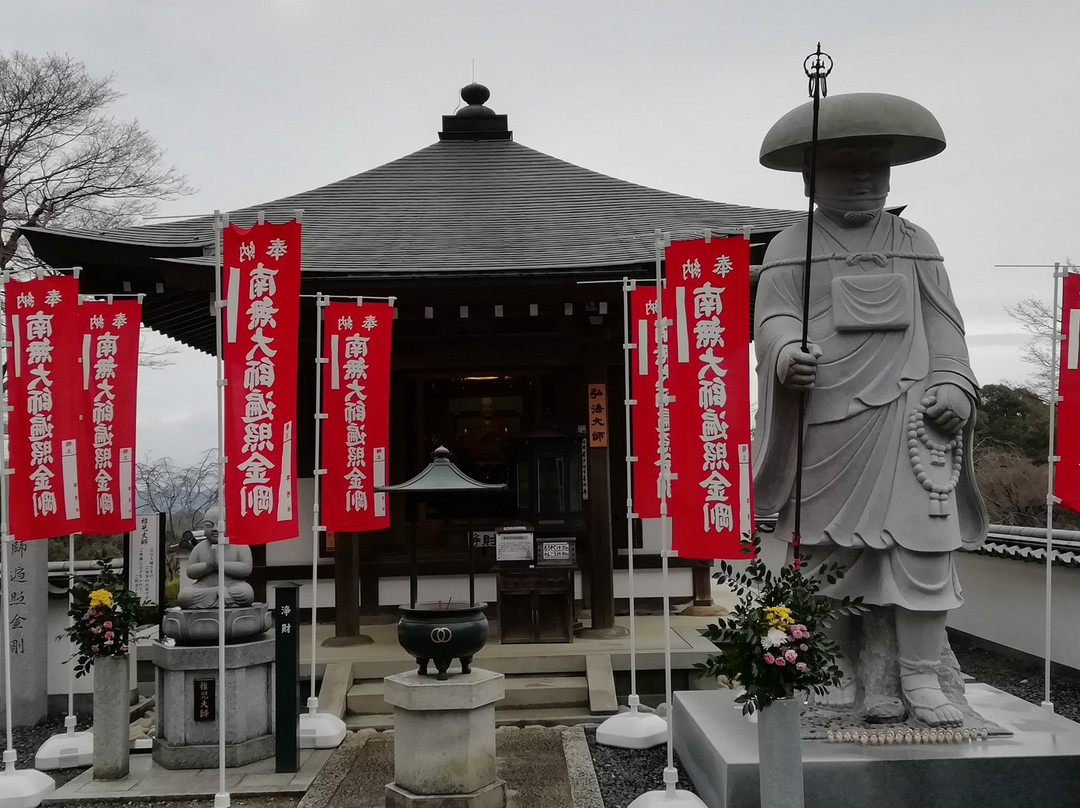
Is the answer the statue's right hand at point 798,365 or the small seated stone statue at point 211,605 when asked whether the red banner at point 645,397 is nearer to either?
the statue's right hand at point 798,365

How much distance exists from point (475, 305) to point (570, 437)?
175 centimetres

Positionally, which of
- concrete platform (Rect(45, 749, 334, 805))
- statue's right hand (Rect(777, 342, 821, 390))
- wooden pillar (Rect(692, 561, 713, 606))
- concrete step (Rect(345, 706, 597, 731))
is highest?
statue's right hand (Rect(777, 342, 821, 390))

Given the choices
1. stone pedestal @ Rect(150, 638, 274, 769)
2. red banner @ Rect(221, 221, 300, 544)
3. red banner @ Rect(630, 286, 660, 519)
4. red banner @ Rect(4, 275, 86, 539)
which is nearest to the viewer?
red banner @ Rect(221, 221, 300, 544)

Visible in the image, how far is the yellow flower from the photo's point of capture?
4176 millimetres

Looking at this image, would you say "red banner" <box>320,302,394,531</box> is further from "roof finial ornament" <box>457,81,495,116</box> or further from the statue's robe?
"roof finial ornament" <box>457,81,495,116</box>

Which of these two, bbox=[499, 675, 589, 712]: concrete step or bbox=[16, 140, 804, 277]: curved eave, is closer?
bbox=[499, 675, 589, 712]: concrete step

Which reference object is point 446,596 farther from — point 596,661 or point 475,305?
point 475,305

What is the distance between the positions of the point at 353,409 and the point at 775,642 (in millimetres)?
4780

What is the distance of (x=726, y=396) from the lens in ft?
18.1

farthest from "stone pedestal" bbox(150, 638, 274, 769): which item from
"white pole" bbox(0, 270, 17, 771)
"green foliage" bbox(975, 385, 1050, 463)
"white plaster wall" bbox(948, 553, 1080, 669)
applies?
"green foliage" bbox(975, 385, 1050, 463)

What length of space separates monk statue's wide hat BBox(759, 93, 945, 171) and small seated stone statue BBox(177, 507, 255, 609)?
4615 millimetres

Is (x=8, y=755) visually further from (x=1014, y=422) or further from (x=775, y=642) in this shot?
(x=1014, y=422)

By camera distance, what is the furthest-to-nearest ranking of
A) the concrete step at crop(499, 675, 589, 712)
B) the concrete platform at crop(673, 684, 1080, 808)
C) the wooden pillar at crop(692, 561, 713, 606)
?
the wooden pillar at crop(692, 561, 713, 606) → the concrete step at crop(499, 675, 589, 712) → the concrete platform at crop(673, 684, 1080, 808)

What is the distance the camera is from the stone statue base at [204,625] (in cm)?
662
